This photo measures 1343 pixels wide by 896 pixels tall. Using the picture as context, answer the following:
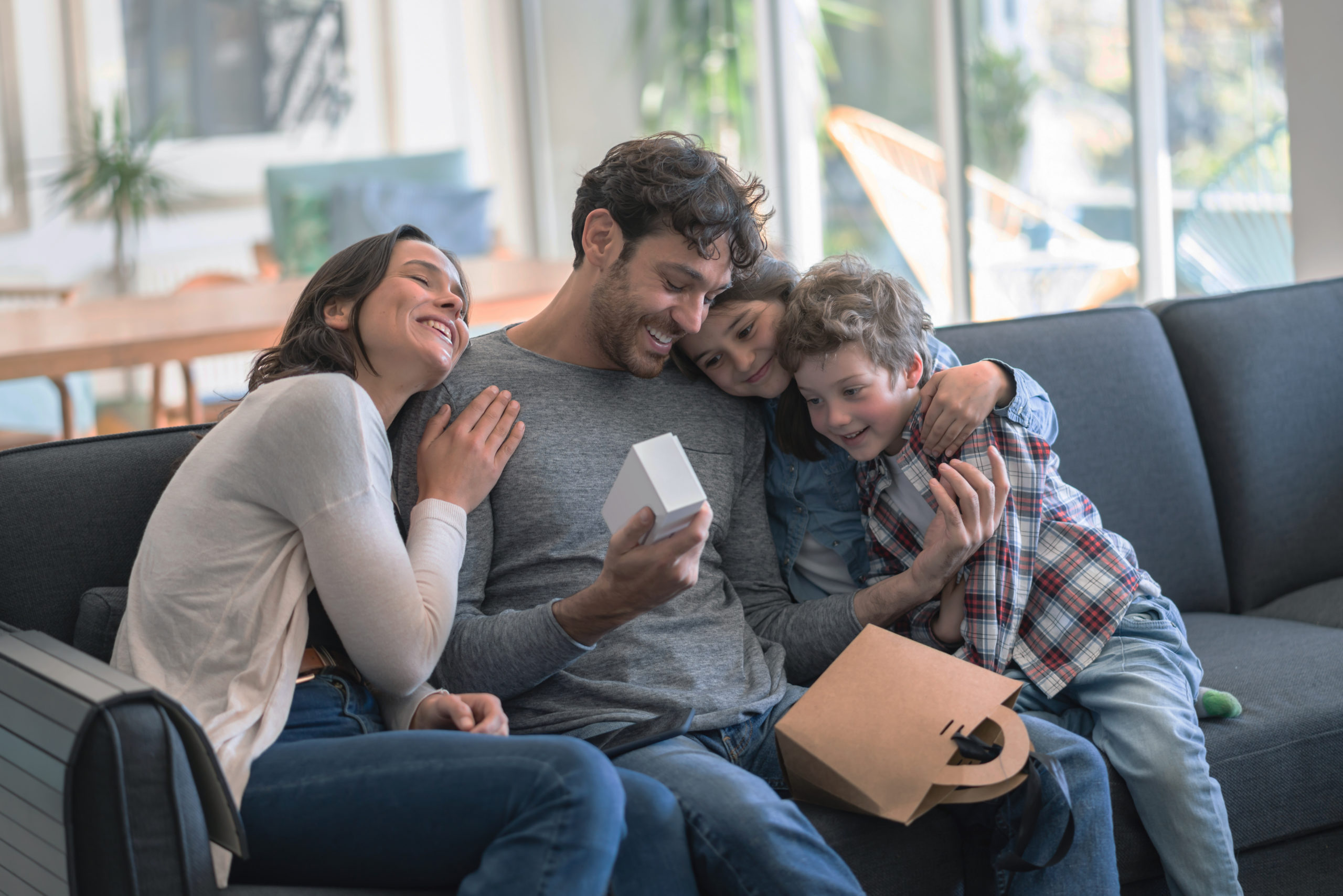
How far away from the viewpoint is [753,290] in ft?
5.38

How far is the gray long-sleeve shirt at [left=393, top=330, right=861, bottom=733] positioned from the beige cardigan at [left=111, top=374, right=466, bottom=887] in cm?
18

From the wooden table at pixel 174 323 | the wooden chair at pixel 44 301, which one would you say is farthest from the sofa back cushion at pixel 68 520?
the wooden chair at pixel 44 301

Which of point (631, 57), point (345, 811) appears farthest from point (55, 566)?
point (631, 57)

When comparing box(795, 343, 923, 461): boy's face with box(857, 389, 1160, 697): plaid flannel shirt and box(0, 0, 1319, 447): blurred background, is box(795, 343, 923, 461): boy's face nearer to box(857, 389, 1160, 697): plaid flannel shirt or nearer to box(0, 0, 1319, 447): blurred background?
box(857, 389, 1160, 697): plaid flannel shirt

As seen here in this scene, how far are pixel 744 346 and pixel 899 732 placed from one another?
594 mm

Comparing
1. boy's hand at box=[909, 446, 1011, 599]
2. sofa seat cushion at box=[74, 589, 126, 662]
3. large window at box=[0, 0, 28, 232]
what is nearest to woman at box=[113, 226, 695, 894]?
sofa seat cushion at box=[74, 589, 126, 662]

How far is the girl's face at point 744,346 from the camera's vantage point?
1.61m

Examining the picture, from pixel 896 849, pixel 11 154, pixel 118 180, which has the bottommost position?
pixel 896 849

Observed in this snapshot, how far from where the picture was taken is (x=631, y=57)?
612cm

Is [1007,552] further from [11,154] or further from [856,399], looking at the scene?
[11,154]

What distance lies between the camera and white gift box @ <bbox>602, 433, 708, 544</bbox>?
1139 mm

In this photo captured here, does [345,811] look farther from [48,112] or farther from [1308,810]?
[48,112]

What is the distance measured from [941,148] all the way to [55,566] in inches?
142

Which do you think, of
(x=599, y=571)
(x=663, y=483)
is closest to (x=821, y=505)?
(x=599, y=571)
